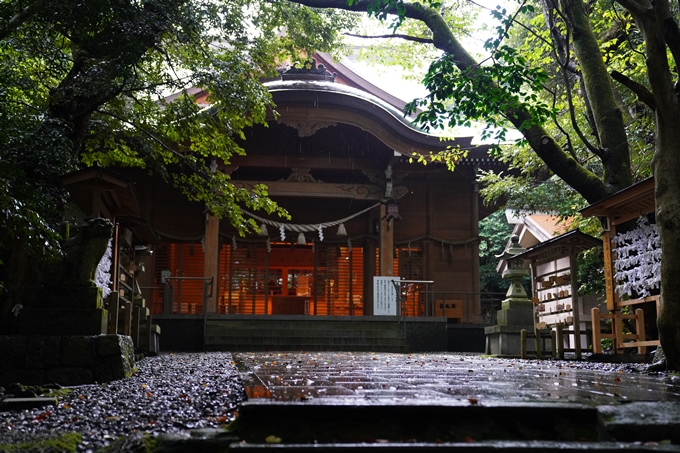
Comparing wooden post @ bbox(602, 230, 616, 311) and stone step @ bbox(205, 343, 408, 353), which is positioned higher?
wooden post @ bbox(602, 230, 616, 311)

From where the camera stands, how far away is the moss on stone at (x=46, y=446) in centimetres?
312

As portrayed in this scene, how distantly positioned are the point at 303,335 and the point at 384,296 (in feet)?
8.66

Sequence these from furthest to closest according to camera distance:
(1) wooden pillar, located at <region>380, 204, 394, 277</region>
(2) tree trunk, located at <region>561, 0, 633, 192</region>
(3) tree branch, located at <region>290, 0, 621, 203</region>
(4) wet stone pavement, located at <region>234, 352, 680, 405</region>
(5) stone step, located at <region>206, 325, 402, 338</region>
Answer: (1) wooden pillar, located at <region>380, 204, 394, 277</region>, (5) stone step, located at <region>206, 325, 402, 338</region>, (3) tree branch, located at <region>290, 0, 621, 203</region>, (2) tree trunk, located at <region>561, 0, 633, 192</region>, (4) wet stone pavement, located at <region>234, 352, 680, 405</region>

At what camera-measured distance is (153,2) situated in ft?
31.7

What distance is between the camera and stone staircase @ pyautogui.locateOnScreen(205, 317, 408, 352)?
556 inches

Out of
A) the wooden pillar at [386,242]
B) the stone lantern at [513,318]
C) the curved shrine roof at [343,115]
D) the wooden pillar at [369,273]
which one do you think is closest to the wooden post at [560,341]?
the stone lantern at [513,318]

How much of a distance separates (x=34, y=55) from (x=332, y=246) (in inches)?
461

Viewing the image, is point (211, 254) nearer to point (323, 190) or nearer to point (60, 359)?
point (323, 190)

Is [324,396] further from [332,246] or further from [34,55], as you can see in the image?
[332,246]

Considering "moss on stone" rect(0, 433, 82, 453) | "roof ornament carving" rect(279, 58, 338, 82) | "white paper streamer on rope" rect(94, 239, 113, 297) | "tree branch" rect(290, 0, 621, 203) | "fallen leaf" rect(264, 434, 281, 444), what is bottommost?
"moss on stone" rect(0, 433, 82, 453)

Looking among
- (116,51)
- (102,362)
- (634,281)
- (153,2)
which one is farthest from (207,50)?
(634,281)

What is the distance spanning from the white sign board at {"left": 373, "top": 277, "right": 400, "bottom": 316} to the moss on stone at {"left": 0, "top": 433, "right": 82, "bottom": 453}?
12.8m

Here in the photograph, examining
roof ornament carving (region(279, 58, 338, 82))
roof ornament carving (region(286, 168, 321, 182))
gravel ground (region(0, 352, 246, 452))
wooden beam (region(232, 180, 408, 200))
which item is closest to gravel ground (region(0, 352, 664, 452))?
gravel ground (region(0, 352, 246, 452))

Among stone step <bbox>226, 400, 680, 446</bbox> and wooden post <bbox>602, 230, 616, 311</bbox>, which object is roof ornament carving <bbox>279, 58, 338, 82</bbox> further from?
stone step <bbox>226, 400, 680, 446</bbox>
